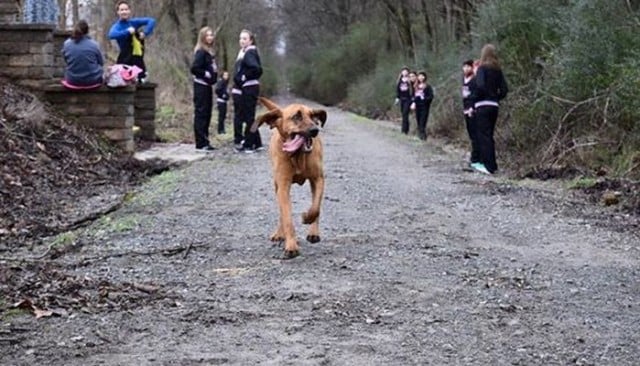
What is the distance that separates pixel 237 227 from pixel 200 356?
4220 mm

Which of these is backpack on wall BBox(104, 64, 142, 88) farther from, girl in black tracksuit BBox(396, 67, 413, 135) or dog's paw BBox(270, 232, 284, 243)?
girl in black tracksuit BBox(396, 67, 413, 135)

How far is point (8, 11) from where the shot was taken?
53.8ft

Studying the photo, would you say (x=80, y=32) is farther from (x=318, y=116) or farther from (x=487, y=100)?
(x=318, y=116)

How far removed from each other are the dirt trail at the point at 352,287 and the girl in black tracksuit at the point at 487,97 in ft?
12.5

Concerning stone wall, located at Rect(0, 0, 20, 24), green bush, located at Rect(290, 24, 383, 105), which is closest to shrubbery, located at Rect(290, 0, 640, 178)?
stone wall, located at Rect(0, 0, 20, 24)

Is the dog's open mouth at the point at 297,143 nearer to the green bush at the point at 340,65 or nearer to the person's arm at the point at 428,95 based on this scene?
the person's arm at the point at 428,95

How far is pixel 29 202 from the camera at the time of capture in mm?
10617

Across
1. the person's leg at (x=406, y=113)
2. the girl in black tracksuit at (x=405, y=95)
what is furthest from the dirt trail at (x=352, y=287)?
the person's leg at (x=406, y=113)

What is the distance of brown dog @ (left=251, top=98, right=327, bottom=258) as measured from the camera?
7.65 metres

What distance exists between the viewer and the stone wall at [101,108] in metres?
15.3

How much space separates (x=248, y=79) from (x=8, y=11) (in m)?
4.03

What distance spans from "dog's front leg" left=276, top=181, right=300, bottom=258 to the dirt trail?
14cm

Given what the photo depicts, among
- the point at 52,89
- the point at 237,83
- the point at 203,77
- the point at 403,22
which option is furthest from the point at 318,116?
the point at 403,22

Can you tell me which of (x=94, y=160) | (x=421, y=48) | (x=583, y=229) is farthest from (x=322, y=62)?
(x=583, y=229)
